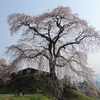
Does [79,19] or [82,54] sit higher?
[79,19]

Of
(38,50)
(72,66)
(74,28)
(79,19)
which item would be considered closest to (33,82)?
(38,50)

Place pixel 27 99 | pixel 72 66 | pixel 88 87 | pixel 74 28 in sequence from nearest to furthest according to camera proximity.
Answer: pixel 27 99
pixel 88 87
pixel 72 66
pixel 74 28

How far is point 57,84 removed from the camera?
13.1 meters

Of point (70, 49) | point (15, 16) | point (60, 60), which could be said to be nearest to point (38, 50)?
point (60, 60)

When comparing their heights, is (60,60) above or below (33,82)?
above

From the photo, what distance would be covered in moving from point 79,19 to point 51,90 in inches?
339

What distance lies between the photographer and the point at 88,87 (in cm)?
1232

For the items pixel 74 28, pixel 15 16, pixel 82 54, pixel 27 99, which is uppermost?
pixel 15 16

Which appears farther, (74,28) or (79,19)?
(74,28)

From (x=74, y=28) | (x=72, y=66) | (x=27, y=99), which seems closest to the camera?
(x=27, y=99)

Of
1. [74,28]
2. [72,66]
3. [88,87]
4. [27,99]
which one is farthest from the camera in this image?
[74,28]

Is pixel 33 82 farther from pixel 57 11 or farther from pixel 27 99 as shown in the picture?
pixel 57 11

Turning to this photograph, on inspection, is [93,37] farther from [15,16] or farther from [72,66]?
[15,16]

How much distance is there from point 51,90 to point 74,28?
7.80 meters
